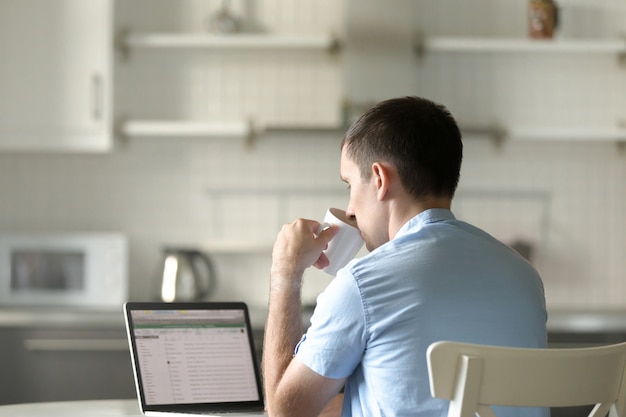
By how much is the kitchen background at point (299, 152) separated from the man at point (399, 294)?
254cm

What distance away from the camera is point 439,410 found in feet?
4.69

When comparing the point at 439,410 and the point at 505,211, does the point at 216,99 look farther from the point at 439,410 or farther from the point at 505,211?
the point at 439,410

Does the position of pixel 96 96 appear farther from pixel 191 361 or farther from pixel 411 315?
pixel 411 315

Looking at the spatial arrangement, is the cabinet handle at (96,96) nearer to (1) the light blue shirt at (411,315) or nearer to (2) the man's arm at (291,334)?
(2) the man's arm at (291,334)

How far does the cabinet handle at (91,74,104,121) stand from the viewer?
3.94m

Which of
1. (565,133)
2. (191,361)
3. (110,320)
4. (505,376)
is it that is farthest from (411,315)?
(565,133)

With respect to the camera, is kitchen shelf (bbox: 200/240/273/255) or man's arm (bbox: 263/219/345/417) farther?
kitchen shelf (bbox: 200/240/273/255)

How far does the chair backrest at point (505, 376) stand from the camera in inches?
49.5

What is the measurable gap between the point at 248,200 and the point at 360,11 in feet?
3.00

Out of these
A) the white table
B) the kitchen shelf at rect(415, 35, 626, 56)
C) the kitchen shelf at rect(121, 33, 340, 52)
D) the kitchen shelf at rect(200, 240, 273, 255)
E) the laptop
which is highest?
the kitchen shelf at rect(415, 35, 626, 56)

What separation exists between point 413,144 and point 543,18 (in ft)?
8.75

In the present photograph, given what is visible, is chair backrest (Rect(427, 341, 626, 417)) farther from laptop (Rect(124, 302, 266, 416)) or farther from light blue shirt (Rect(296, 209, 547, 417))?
laptop (Rect(124, 302, 266, 416))

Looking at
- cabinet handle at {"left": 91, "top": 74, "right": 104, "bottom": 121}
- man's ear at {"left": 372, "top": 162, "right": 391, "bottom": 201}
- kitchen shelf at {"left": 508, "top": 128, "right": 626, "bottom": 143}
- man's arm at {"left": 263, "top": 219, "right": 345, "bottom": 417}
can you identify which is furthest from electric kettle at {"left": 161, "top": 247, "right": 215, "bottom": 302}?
man's ear at {"left": 372, "top": 162, "right": 391, "bottom": 201}

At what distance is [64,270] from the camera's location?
3.97 metres
